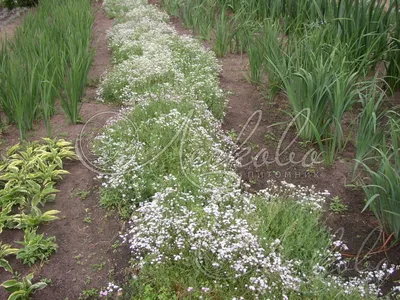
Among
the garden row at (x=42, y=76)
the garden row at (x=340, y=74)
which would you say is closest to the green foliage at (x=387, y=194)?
the garden row at (x=340, y=74)

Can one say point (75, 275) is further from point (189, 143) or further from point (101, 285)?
point (189, 143)

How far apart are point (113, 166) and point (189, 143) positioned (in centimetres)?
Answer: 72

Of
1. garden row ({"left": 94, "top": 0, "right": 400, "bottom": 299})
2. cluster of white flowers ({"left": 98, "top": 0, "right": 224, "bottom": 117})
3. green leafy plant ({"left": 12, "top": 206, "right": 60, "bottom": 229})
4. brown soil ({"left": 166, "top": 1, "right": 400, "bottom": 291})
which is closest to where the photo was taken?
garden row ({"left": 94, "top": 0, "right": 400, "bottom": 299})

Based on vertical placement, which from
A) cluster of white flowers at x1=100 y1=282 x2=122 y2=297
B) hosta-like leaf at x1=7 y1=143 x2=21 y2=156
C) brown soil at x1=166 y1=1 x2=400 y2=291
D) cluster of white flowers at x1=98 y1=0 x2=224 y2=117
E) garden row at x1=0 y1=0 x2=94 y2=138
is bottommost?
brown soil at x1=166 y1=1 x2=400 y2=291

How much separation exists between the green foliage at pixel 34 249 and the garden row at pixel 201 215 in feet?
1.90

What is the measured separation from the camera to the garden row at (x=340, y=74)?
367cm

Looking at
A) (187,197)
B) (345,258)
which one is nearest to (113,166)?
(187,197)

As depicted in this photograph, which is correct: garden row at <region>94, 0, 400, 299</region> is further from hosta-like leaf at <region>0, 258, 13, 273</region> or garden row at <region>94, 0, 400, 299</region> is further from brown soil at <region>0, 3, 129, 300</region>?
hosta-like leaf at <region>0, 258, 13, 273</region>

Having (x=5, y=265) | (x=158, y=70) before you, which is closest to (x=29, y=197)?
(x=5, y=265)

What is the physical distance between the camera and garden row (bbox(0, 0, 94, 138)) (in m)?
4.50

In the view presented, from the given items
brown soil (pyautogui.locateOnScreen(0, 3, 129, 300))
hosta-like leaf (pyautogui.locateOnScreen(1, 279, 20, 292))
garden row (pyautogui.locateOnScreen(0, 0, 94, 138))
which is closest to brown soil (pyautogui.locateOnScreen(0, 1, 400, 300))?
brown soil (pyautogui.locateOnScreen(0, 3, 129, 300))

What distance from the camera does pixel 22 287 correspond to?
2.93 meters

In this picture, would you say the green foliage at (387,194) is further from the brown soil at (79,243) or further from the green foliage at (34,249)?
the green foliage at (34,249)

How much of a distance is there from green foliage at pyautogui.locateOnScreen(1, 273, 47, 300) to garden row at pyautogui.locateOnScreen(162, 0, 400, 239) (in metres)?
2.29
